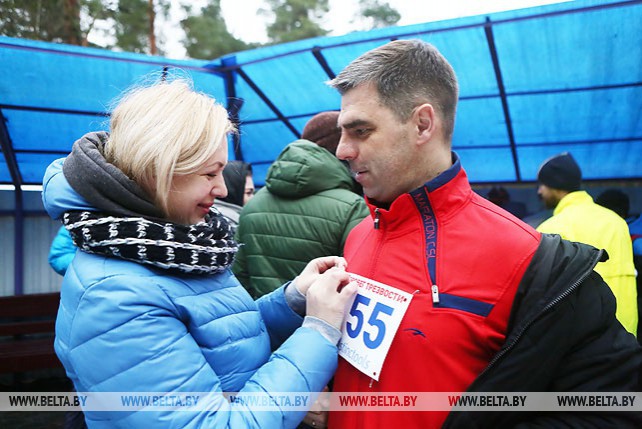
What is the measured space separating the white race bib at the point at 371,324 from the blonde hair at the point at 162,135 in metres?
0.60

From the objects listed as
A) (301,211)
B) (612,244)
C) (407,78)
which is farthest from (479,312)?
(612,244)

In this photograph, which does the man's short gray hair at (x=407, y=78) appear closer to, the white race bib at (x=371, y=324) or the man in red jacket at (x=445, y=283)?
the man in red jacket at (x=445, y=283)

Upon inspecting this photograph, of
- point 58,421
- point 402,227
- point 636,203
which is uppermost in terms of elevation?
point 402,227

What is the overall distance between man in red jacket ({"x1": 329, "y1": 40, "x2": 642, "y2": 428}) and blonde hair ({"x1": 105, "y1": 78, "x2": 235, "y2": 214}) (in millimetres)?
431

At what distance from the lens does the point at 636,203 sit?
24.2 feet

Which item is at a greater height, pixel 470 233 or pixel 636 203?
pixel 470 233

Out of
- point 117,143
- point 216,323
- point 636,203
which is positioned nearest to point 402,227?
point 216,323

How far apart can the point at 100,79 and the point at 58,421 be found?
12.6 feet

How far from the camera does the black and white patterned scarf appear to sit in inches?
46.0

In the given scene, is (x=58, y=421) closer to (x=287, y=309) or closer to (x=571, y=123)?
(x=287, y=309)

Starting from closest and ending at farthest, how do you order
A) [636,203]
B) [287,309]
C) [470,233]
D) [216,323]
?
[216,323] < [470,233] < [287,309] < [636,203]

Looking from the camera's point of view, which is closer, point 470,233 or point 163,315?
point 163,315

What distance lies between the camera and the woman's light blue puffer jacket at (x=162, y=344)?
1081 mm

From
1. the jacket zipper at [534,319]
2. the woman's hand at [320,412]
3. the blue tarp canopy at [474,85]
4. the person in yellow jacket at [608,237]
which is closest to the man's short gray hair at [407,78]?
the jacket zipper at [534,319]
